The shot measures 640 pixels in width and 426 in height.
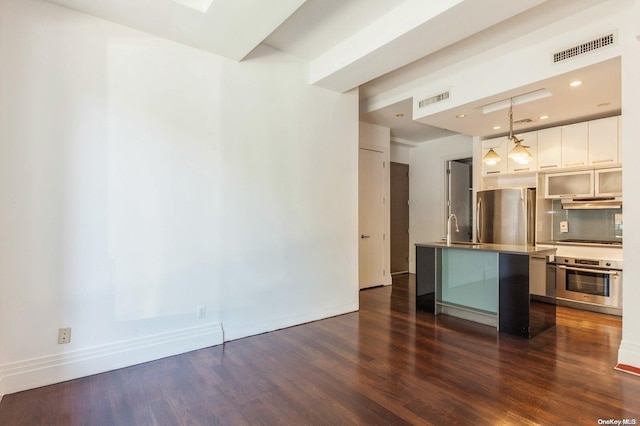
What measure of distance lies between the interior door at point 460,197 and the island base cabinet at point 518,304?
318cm

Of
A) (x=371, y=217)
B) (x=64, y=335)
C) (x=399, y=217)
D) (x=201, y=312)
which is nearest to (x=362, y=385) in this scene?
(x=201, y=312)

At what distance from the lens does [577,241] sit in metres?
4.89

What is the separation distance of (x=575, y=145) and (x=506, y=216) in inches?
53.6

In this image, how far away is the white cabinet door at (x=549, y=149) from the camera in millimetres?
4703

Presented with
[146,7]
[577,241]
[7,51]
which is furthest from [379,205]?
[7,51]

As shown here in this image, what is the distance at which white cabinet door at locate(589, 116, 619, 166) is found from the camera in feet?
13.8

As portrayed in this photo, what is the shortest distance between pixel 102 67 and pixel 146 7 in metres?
0.65

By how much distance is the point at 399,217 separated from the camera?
729cm

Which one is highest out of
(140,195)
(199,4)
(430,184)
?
(199,4)

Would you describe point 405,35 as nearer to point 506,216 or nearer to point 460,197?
point 506,216

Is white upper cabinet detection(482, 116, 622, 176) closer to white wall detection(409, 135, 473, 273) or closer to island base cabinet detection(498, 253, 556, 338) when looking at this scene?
white wall detection(409, 135, 473, 273)

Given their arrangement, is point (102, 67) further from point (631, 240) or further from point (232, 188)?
point (631, 240)

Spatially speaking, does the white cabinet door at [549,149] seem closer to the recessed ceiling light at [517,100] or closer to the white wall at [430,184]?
the recessed ceiling light at [517,100]

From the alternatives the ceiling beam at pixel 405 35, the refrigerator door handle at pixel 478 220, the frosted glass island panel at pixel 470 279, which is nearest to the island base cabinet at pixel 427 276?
the frosted glass island panel at pixel 470 279
